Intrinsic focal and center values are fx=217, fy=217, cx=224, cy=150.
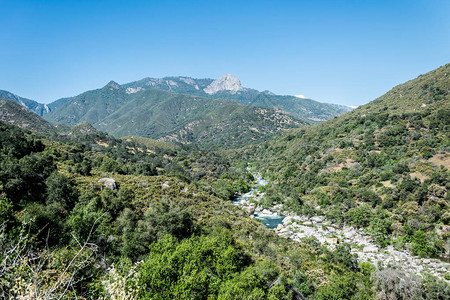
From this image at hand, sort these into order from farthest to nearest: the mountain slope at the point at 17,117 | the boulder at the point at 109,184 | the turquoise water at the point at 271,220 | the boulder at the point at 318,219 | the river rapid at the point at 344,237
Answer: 1. the mountain slope at the point at 17,117
2. the turquoise water at the point at 271,220
3. the boulder at the point at 318,219
4. the boulder at the point at 109,184
5. the river rapid at the point at 344,237

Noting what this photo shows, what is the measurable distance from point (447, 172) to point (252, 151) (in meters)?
115

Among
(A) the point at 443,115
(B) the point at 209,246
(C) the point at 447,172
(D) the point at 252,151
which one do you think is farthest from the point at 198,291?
(D) the point at 252,151

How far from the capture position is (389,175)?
55.1 m

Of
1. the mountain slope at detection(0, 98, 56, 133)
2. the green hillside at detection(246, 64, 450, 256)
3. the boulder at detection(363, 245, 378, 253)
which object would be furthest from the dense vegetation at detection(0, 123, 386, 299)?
the mountain slope at detection(0, 98, 56, 133)

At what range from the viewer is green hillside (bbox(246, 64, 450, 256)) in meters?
41.4

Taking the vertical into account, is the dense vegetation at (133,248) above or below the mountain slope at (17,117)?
below

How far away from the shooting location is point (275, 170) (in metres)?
98.2

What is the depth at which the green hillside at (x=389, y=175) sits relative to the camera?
1630 inches

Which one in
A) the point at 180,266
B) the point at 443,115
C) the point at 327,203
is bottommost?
the point at 327,203

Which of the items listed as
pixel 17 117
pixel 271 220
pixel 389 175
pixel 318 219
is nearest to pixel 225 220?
pixel 271 220

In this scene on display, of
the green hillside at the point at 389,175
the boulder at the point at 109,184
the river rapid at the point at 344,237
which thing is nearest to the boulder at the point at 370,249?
the river rapid at the point at 344,237

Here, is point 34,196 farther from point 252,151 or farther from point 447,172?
point 252,151

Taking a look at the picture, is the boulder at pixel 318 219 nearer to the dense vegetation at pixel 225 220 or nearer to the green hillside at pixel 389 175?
the green hillside at pixel 389 175

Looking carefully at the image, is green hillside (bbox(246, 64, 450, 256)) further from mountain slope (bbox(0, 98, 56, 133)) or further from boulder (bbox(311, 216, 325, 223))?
mountain slope (bbox(0, 98, 56, 133))
